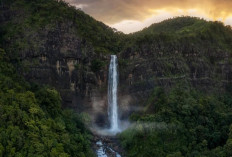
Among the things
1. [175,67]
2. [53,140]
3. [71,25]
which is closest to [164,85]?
[175,67]

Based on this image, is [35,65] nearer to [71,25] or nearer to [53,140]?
[71,25]

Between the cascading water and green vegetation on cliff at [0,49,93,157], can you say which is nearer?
green vegetation on cliff at [0,49,93,157]

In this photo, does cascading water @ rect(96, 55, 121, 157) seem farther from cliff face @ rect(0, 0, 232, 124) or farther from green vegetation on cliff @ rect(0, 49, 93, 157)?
green vegetation on cliff @ rect(0, 49, 93, 157)

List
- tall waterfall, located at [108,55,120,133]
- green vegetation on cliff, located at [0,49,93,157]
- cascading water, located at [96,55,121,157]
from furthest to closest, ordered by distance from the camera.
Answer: tall waterfall, located at [108,55,120,133] < cascading water, located at [96,55,121,157] < green vegetation on cliff, located at [0,49,93,157]

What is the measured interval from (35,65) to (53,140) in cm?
1463

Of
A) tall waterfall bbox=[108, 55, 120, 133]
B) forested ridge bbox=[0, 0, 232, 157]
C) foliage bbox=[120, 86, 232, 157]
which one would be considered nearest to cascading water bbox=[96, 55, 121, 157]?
tall waterfall bbox=[108, 55, 120, 133]

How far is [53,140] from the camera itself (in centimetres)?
3278

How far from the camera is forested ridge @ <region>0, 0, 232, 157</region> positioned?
33241 millimetres

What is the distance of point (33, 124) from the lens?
1297 inches

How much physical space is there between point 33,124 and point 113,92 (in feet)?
55.5

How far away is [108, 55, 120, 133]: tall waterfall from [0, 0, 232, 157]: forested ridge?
113 centimetres

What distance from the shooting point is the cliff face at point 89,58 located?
45.1 metres

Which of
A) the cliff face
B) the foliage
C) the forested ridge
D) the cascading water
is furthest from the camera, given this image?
the cascading water

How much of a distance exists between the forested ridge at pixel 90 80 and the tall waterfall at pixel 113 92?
113 centimetres
